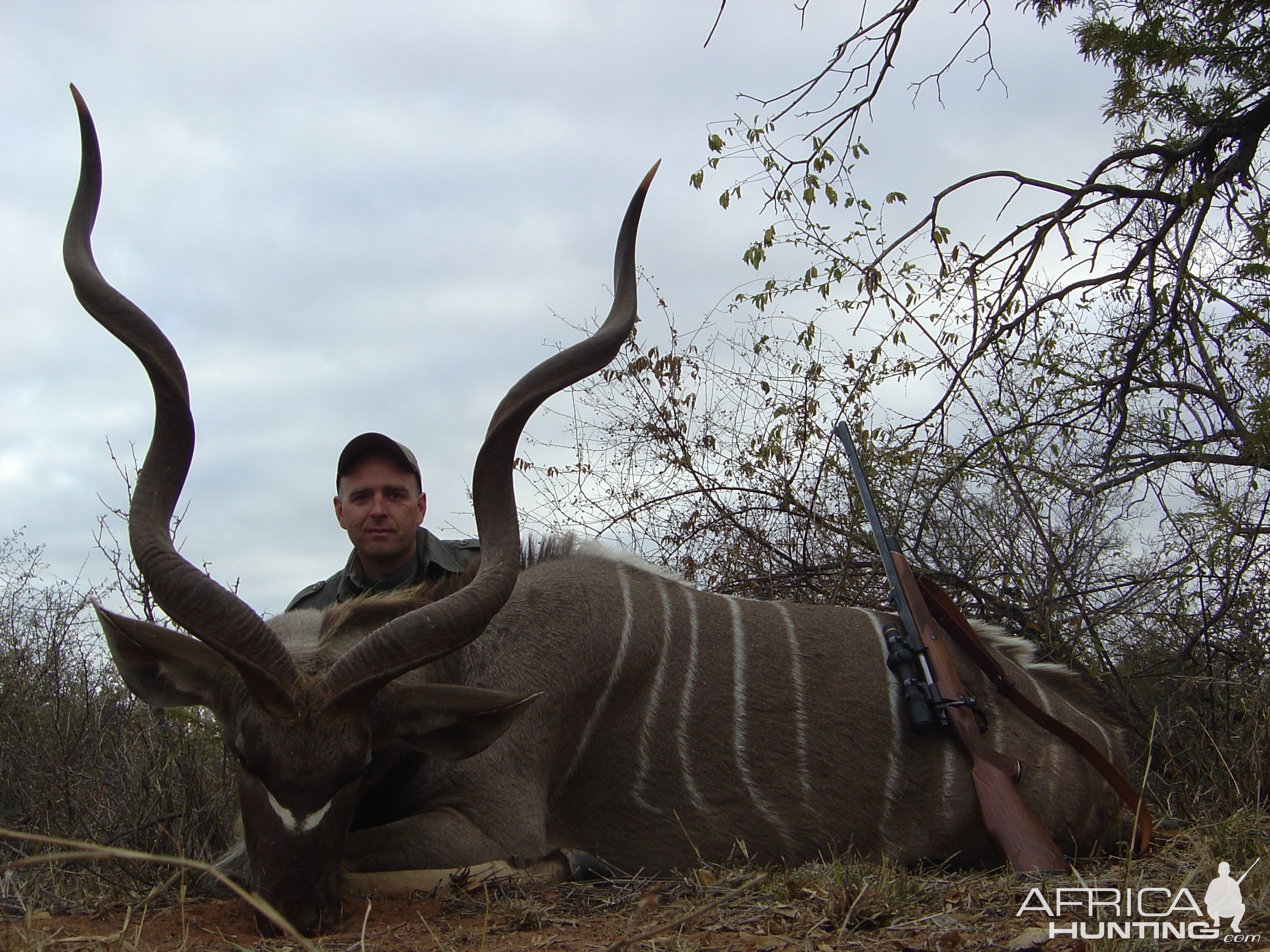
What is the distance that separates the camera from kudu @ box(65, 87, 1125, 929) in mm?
2674

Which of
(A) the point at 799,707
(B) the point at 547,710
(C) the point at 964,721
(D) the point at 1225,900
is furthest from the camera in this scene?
(A) the point at 799,707

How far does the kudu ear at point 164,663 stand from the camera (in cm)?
285

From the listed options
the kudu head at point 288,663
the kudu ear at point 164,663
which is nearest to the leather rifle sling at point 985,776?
the kudu head at point 288,663

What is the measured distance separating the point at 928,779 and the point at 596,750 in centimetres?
114

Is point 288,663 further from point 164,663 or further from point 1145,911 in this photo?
point 1145,911

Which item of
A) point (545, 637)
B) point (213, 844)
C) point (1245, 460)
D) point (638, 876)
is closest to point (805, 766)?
point (638, 876)

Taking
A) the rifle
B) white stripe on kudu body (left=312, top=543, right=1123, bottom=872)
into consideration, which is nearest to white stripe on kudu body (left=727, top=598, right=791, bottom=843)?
white stripe on kudu body (left=312, top=543, right=1123, bottom=872)

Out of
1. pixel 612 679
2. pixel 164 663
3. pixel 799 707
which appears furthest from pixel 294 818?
pixel 799 707

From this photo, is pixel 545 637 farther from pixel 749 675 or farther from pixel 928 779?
pixel 928 779

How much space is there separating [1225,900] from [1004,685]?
1.73 meters

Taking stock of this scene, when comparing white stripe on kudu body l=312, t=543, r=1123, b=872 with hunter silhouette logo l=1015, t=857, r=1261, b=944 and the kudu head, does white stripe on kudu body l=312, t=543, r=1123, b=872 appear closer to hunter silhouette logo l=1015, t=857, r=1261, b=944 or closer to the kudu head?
the kudu head

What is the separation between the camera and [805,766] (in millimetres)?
3623

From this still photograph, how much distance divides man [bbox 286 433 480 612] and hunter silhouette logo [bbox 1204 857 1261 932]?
9.88 feet

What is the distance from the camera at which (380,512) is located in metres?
A: 4.54
